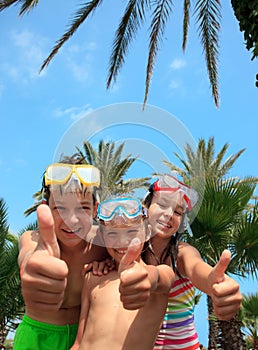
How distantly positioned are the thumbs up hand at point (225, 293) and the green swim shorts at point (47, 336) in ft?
3.28

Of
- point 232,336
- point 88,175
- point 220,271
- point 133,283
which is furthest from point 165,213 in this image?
point 232,336

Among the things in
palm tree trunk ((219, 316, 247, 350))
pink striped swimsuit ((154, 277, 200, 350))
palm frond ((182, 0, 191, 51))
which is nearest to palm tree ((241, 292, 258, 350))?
palm tree trunk ((219, 316, 247, 350))

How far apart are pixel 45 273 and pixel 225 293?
0.72m

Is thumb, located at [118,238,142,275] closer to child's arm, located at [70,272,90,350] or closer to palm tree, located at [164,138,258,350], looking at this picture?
child's arm, located at [70,272,90,350]

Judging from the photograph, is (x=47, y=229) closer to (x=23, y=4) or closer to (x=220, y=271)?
(x=220, y=271)

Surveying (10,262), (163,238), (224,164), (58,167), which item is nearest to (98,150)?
(58,167)

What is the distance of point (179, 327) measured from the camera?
2.79 metres

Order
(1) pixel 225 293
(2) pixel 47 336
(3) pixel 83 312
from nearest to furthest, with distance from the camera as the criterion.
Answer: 1. (1) pixel 225 293
2. (3) pixel 83 312
3. (2) pixel 47 336

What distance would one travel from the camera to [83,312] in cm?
243

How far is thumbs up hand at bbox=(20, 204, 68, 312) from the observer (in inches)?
68.7

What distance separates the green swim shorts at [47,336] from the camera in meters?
2.55

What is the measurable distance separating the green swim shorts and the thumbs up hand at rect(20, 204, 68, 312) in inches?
31.3

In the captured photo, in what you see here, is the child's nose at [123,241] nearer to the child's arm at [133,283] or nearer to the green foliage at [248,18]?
the child's arm at [133,283]

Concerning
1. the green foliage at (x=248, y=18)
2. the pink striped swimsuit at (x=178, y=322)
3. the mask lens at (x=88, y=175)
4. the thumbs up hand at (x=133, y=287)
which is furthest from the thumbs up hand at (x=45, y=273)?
the green foliage at (x=248, y=18)
